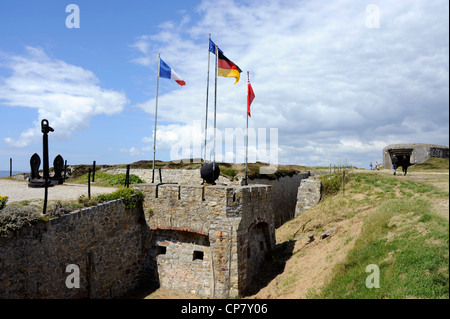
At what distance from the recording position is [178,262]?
46.9 ft

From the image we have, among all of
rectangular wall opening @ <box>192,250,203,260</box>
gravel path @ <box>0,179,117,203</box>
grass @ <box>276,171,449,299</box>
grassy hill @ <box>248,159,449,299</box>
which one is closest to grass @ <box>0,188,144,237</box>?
gravel path @ <box>0,179,117,203</box>

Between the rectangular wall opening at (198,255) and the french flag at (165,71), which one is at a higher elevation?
the french flag at (165,71)

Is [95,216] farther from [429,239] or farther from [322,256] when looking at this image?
[429,239]

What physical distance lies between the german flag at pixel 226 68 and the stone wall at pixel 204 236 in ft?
20.6

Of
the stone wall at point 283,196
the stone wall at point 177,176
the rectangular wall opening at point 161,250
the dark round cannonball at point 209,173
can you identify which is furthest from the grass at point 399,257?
the stone wall at point 177,176

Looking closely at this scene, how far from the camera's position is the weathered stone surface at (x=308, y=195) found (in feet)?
87.1

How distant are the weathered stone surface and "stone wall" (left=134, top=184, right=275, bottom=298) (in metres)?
12.4

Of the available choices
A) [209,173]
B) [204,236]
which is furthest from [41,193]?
[204,236]

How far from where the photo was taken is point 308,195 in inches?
1066

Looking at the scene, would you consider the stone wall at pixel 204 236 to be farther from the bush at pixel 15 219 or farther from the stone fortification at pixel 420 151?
the stone fortification at pixel 420 151

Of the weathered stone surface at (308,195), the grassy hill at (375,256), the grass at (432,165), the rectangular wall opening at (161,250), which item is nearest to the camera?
the grassy hill at (375,256)

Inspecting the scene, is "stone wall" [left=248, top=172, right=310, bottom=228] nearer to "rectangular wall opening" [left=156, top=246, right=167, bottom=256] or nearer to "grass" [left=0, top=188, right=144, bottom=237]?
"rectangular wall opening" [left=156, top=246, right=167, bottom=256]

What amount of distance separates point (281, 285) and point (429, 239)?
6065 millimetres
